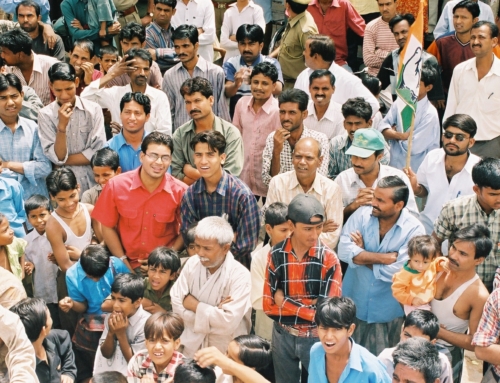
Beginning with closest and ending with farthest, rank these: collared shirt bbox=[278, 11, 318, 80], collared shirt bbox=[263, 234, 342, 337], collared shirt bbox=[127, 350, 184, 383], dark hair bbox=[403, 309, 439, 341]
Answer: dark hair bbox=[403, 309, 439, 341] < collared shirt bbox=[127, 350, 184, 383] < collared shirt bbox=[263, 234, 342, 337] < collared shirt bbox=[278, 11, 318, 80]

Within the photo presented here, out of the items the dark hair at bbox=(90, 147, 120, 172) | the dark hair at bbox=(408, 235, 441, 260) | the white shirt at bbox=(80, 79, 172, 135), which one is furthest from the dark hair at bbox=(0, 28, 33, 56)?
the dark hair at bbox=(408, 235, 441, 260)

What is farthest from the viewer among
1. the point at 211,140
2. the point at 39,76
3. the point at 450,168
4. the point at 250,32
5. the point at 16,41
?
the point at 250,32

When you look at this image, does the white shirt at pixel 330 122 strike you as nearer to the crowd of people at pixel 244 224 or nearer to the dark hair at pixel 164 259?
the crowd of people at pixel 244 224

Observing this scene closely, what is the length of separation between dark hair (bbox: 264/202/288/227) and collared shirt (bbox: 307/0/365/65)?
3.96 meters

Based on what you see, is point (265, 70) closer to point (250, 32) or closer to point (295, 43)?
point (250, 32)

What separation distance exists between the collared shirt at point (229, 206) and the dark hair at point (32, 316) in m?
1.28

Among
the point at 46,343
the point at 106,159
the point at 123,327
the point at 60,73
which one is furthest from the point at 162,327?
the point at 60,73

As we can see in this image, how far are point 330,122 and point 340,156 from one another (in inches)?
20.8

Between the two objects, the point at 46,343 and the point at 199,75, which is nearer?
the point at 46,343

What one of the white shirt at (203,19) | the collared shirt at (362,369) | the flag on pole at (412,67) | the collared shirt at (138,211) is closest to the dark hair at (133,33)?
the white shirt at (203,19)

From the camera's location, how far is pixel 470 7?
8281 millimetres

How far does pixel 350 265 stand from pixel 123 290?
163 cm

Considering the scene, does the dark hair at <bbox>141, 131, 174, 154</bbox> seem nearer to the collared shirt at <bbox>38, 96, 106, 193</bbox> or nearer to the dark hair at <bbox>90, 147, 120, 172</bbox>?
the dark hair at <bbox>90, 147, 120, 172</bbox>

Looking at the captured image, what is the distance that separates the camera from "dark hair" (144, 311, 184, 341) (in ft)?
16.0
